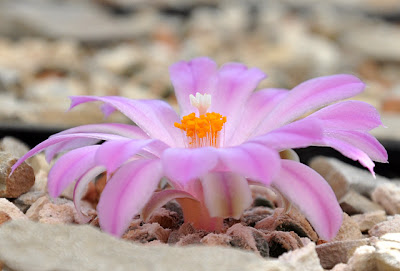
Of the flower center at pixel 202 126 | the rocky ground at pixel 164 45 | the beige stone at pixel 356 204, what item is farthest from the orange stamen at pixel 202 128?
the rocky ground at pixel 164 45

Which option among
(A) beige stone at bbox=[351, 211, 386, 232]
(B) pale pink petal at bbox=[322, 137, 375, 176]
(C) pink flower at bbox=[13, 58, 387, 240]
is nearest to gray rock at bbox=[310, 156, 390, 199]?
(A) beige stone at bbox=[351, 211, 386, 232]

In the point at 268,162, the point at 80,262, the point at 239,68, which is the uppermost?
the point at 239,68

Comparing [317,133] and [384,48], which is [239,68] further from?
[384,48]

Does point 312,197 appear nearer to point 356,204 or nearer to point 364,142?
point 364,142

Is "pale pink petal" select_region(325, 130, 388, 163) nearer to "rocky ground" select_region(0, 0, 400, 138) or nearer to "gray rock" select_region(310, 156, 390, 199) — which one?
"gray rock" select_region(310, 156, 390, 199)

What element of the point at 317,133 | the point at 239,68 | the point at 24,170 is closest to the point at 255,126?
the point at 239,68
